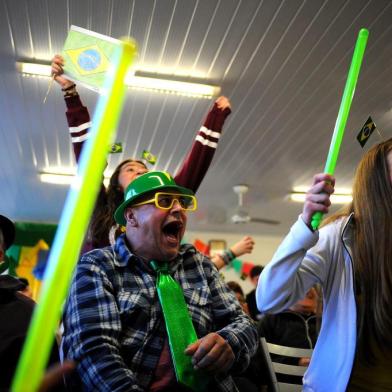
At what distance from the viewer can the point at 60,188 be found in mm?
6992

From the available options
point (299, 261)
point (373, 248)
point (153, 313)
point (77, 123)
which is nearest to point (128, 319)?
point (153, 313)

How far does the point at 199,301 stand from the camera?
58.8 inches

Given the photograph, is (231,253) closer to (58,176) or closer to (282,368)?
(282,368)

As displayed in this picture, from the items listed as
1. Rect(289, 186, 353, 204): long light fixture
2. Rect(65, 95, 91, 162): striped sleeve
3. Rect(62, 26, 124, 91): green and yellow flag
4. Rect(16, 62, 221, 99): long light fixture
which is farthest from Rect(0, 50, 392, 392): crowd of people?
Rect(289, 186, 353, 204): long light fixture

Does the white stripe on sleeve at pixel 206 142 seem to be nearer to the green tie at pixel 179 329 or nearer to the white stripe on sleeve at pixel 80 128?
the white stripe on sleeve at pixel 80 128

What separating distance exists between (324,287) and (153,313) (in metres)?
0.54

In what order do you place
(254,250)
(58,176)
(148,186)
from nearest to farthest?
(148,186) → (58,176) → (254,250)

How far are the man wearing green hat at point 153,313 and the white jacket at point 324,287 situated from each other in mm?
274

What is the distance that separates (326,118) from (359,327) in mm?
3715

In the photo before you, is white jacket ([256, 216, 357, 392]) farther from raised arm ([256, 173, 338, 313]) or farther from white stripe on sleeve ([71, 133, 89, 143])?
white stripe on sleeve ([71, 133, 89, 143])

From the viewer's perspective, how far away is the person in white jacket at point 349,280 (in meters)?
1.08

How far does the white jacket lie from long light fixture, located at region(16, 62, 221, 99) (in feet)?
9.38

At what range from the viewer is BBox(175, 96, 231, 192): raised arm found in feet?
7.54

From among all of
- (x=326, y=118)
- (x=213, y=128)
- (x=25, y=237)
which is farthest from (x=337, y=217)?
(x=25, y=237)
